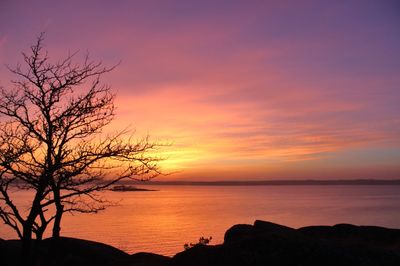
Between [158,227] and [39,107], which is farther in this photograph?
[158,227]

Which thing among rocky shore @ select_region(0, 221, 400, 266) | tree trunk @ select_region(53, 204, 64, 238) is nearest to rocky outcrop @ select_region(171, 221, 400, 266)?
rocky shore @ select_region(0, 221, 400, 266)

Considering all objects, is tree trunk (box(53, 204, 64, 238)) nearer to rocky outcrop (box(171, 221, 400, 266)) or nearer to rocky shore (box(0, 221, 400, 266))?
rocky shore (box(0, 221, 400, 266))

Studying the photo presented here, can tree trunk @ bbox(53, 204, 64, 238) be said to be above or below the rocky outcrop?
above

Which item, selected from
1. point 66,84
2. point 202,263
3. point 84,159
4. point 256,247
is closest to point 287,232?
point 256,247

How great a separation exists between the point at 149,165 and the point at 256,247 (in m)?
3.95

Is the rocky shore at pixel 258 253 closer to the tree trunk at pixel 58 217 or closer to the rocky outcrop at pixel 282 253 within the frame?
the rocky outcrop at pixel 282 253

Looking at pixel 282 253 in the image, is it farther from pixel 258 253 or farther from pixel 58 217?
pixel 58 217

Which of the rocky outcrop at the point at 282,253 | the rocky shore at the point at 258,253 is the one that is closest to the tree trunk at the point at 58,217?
the rocky shore at the point at 258,253

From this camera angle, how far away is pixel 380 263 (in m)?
12.0

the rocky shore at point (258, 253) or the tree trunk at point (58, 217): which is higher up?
the tree trunk at point (58, 217)

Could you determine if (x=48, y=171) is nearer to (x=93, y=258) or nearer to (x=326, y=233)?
(x=93, y=258)

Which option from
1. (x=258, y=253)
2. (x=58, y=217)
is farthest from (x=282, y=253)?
(x=58, y=217)

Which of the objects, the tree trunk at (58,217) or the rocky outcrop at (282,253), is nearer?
the rocky outcrop at (282,253)

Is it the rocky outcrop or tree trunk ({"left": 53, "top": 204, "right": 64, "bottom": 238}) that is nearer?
the rocky outcrop
